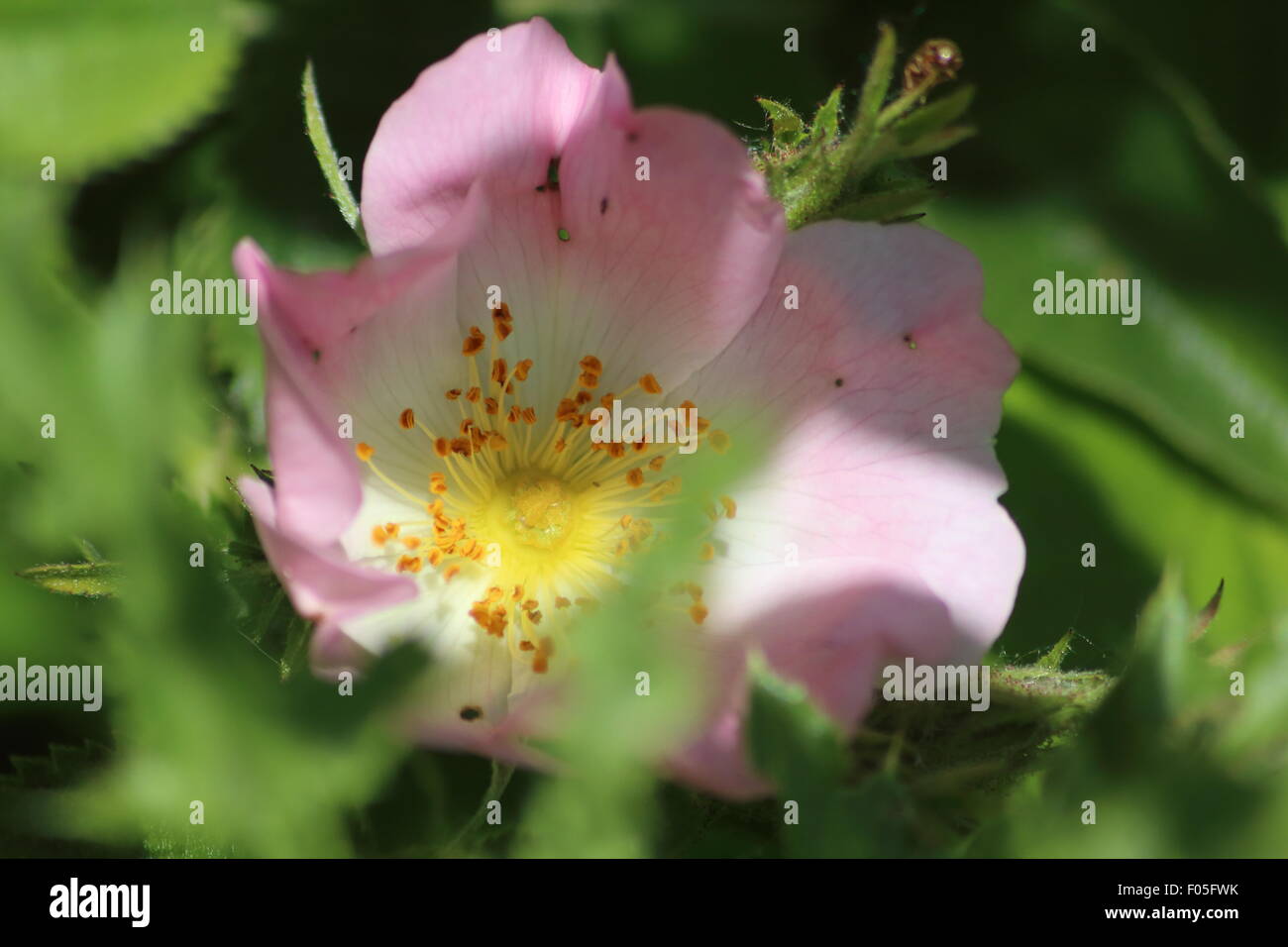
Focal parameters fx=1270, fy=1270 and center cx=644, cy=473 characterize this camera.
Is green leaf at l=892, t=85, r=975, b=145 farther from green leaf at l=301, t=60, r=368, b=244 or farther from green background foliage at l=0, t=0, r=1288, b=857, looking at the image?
green leaf at l=301, t=60, r=368, b=244

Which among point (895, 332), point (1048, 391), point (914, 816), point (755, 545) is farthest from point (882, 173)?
point (1048, 391)

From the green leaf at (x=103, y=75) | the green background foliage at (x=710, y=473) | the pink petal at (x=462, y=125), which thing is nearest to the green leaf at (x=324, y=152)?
the pink petal at (x=462, y=125)

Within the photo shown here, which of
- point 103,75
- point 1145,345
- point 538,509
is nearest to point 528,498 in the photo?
point 538,509

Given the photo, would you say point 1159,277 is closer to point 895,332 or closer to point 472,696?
point 895,332

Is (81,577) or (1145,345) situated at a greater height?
(1145,345)

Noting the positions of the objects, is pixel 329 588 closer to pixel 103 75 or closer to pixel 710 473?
pixel 710 473

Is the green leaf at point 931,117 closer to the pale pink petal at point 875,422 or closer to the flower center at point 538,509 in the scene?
the pale pink petal at point 875,422
